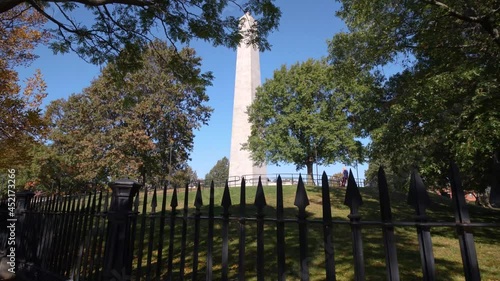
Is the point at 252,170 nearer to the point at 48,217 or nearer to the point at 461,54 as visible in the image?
the point at 461,54

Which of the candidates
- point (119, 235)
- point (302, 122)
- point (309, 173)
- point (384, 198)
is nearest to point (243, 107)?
point (302, 122)

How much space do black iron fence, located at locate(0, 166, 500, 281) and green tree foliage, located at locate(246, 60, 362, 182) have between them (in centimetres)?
1952

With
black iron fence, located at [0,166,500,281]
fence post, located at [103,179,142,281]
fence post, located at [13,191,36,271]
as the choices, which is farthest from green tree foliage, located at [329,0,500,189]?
fence post, located at [13,191,36,271]

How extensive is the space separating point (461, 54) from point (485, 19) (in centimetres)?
245

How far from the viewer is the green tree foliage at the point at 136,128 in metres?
24.3

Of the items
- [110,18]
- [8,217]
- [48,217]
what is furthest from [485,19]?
[8,217]

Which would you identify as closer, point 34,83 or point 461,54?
point 461,54

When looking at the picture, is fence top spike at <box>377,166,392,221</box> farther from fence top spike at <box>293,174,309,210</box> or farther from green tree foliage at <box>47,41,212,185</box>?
green tree foliage at <box>47,41,212,185</box>

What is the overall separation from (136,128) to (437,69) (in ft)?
73.4

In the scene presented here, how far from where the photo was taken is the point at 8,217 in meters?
6.26

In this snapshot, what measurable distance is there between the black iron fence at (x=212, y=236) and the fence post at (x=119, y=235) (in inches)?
0.4

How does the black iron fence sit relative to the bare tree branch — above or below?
below

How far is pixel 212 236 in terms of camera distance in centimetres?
271

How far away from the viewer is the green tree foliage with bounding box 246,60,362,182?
91.1 ft
